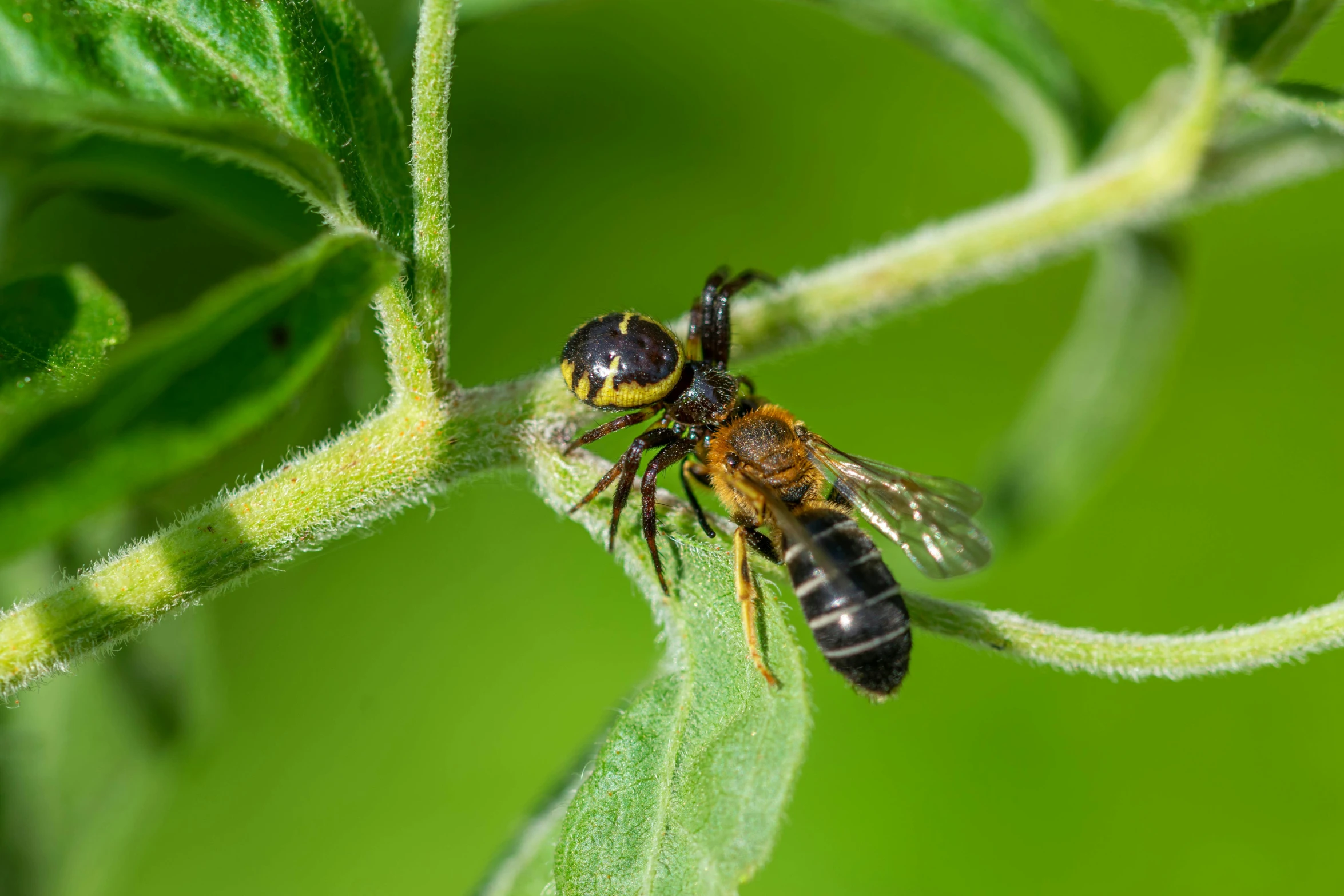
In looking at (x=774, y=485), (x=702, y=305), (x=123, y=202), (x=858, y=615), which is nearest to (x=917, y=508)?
(x=774, y=485)

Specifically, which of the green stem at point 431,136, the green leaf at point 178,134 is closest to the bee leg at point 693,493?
the green stem at point 431,136

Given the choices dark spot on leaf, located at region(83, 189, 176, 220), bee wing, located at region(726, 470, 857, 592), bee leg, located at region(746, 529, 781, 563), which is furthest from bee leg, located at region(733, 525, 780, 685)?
dark spot on leaf, located at region(83, 189, 176, 220)

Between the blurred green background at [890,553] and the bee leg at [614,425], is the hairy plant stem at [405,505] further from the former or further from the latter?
the blurred green background at [890,553]

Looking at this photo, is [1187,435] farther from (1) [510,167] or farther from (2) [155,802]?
(2) [155,802]

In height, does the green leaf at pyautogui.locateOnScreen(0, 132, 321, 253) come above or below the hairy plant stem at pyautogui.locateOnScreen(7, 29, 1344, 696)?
above

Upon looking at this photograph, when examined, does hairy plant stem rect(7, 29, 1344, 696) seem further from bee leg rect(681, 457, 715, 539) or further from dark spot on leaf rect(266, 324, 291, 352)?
dark spot on leaf rect(266, 324, 291, 352)

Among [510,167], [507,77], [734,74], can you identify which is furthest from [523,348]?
[734,74]
